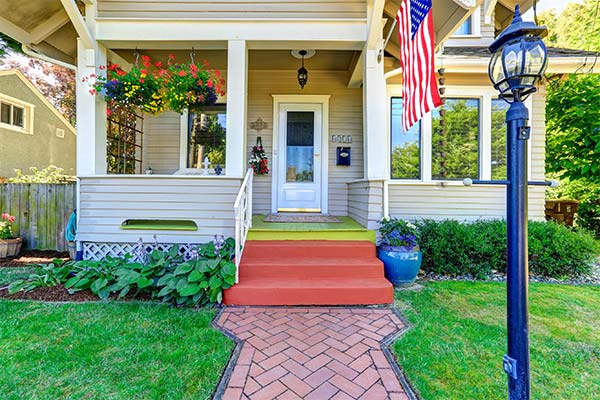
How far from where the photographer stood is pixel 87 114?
12.7 ft

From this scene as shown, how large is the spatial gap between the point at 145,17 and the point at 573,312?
20.4 ft

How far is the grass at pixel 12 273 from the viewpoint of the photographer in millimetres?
3612

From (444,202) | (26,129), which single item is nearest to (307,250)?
(444,202)

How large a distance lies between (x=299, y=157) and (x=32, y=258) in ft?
15.7

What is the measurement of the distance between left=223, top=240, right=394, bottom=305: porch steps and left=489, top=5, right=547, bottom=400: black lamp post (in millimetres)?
1688

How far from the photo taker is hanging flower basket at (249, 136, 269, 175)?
5.36m

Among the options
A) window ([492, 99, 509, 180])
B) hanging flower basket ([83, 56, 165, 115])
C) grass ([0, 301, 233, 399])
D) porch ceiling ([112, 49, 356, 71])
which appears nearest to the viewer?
grass ([0, 301, 233, 399])

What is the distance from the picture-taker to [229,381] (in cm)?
187

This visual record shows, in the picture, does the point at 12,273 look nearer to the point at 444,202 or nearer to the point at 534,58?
the point at 534,58

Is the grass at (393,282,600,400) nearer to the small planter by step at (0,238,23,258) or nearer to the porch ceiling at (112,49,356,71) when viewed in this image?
the porch ceiling at (112,49,356,71)

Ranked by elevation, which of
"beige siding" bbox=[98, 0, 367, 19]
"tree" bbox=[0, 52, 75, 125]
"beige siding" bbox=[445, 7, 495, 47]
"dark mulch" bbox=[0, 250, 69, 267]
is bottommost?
"dark mulch" bbox=[0, 250, 69, 267]

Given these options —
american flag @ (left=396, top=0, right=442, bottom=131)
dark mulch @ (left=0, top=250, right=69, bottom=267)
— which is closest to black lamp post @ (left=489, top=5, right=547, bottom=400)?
american flag @ (left=396, top=0, right=442, bottom=131)

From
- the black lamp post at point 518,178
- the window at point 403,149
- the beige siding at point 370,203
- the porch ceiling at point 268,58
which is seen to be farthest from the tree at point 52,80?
the black lamp post at point 518,178

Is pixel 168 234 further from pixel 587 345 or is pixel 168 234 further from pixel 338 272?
pixel 587 345
